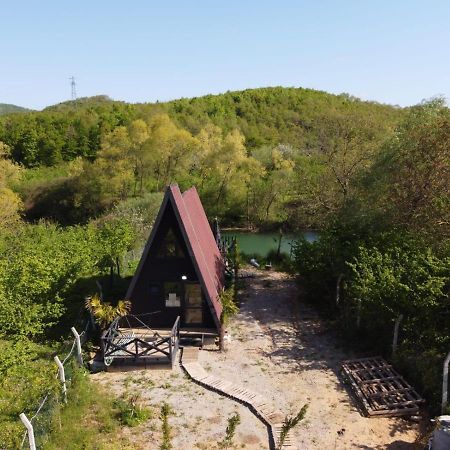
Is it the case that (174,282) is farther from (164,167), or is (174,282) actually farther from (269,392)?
(164,167)

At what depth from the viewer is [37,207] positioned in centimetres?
4684

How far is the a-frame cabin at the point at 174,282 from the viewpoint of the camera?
15.0 metres

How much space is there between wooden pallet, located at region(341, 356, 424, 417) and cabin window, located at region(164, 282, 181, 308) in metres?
6.06

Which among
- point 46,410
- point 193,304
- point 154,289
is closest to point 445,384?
point 193,304

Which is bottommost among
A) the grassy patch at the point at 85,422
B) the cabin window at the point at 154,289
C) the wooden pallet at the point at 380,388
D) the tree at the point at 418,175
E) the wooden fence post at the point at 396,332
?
the grassy patch at the point at 85,422

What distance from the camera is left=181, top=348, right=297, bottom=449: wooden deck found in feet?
36.0

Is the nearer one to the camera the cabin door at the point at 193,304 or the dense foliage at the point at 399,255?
the dense foliage at the point at 399,255

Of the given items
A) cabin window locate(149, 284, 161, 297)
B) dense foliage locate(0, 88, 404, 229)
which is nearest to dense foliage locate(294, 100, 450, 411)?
cabin window locate(149, 284, 161, 297)

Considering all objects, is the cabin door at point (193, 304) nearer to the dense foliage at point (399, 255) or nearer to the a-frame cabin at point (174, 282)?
the a-frame cabin at point (174, 282)

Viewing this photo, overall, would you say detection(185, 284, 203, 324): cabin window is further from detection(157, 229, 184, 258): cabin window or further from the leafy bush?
the leafy bush

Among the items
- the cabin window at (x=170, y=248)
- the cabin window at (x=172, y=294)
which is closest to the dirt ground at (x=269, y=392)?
the cabin window at (x=172, y=294)

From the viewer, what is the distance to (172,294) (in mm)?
15594

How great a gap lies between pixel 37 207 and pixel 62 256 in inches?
1150

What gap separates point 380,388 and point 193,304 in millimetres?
6705
